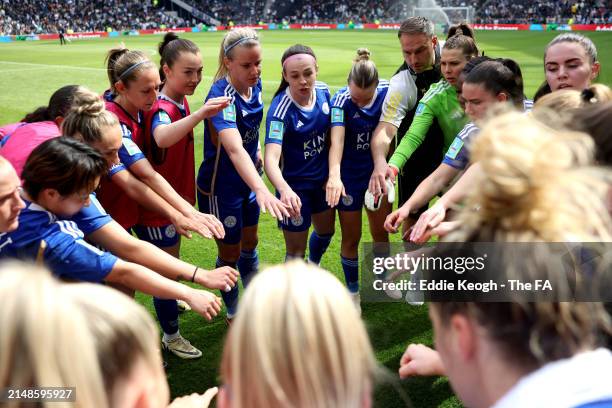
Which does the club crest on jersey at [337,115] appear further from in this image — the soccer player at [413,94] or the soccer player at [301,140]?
the soccer player at [413,94]

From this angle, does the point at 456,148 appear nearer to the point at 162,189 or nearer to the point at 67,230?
the point at 162,189

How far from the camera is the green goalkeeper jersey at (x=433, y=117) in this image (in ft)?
12.9

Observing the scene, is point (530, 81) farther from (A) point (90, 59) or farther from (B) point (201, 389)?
(A) point (90, 59)

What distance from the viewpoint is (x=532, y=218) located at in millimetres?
1214

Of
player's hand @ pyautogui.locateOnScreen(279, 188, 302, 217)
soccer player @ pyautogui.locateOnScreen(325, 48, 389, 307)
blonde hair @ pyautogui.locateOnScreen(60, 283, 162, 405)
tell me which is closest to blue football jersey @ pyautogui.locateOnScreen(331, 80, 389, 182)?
soccer player @ pyautogui.locateOnScreen(325, 48, 389, 307)

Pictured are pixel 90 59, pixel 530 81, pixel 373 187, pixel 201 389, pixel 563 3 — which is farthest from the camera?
pixel 563 3

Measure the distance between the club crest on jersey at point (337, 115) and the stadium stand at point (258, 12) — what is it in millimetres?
40684

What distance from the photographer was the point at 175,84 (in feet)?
13.1

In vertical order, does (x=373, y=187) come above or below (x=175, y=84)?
below

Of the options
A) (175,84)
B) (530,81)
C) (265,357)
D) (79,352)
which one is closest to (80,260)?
(79,352)

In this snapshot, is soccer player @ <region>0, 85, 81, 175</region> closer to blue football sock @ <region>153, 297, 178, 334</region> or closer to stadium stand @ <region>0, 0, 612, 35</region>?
blue football sock @ <region>153, 297, 178, 334</region>

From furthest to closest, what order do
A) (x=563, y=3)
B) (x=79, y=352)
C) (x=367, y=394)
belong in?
(x=563, y=3), (x=367, y=394), (x=79, y=352)

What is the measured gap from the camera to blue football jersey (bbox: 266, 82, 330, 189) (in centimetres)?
407

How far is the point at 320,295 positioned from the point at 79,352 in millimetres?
520
